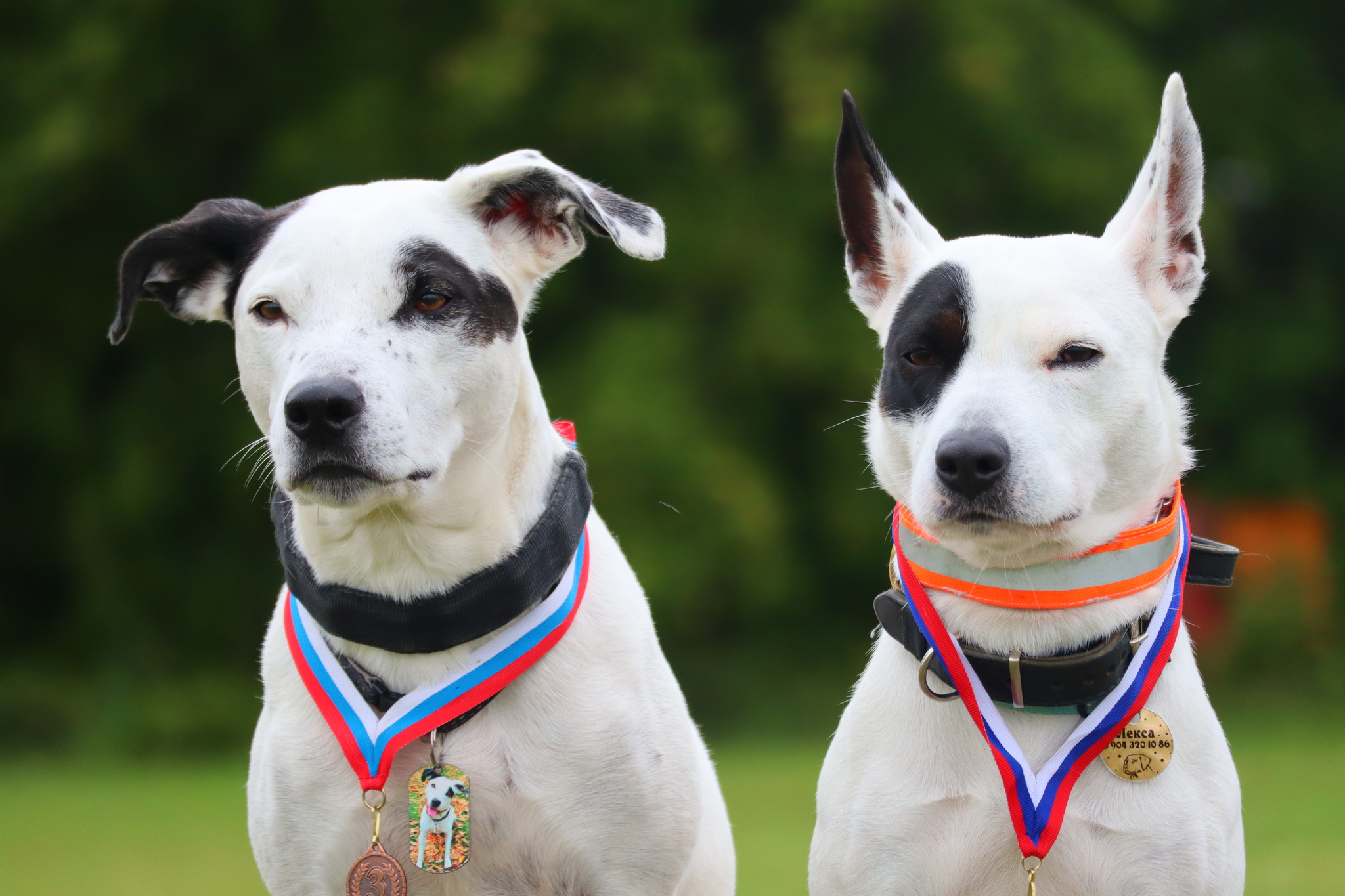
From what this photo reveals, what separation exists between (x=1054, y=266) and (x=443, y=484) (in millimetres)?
1750

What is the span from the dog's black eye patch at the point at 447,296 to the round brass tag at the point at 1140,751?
1.94 meters

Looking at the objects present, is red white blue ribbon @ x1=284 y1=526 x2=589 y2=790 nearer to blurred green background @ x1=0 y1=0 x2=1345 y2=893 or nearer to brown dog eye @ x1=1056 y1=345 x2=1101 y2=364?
brown dog eye @ x1=1056 y1=345 x2=1101 y2=364

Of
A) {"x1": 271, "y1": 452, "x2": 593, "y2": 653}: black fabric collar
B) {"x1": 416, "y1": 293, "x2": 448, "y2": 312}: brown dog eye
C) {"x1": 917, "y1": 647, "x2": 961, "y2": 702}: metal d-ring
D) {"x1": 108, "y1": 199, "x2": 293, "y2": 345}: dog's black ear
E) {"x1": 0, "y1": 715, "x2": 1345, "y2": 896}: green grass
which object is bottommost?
{"x1": 0, "y1": 715, "x2": 1345, "y2": 896}: green grass

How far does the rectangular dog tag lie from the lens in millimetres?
3969

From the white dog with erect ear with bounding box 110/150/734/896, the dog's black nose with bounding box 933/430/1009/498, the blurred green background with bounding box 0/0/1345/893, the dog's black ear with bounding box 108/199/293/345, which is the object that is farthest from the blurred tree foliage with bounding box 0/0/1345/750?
the dog's black nose with bounding box 933/430/1009/498

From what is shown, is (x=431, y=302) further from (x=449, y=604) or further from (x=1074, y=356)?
(x=1074, y=356)

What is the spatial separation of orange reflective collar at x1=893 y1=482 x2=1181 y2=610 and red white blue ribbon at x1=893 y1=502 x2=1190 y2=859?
0.12 m

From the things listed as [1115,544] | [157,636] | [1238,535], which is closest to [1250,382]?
[1238,535]

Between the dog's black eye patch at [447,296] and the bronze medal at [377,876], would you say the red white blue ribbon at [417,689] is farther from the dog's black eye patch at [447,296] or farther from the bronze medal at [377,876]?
the dog's black eye patch at [447,296]

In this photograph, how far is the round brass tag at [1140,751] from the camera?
12.2 ft

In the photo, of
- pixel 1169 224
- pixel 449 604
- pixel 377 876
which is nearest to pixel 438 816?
pixel 377 876

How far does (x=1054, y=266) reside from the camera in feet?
12.7

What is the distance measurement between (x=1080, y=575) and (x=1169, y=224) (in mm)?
1001

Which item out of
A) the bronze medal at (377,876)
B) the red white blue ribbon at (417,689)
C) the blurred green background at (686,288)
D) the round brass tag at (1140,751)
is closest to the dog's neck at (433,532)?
the red white blue ribbon at (417,689)
